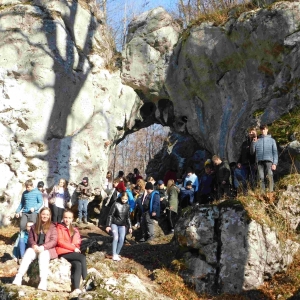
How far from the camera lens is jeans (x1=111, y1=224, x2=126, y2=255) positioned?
28.2ft

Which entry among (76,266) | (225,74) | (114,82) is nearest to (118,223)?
(76,266)

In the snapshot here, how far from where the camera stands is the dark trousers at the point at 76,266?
6.59 m

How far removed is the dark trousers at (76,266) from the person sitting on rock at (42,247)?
0.24 meters

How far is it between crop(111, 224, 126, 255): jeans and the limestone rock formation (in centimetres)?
123

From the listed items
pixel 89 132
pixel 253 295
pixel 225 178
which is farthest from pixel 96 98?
pixel 253 295

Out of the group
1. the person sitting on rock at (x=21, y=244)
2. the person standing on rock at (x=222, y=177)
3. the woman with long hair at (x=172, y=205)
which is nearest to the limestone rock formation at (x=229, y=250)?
the person standing on rock at (x=222, y=177)

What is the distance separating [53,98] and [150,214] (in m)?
6.06

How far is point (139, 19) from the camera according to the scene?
55.0ft

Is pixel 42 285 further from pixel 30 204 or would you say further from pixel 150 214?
pixel 150 214

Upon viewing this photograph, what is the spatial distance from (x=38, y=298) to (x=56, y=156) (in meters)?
8.36

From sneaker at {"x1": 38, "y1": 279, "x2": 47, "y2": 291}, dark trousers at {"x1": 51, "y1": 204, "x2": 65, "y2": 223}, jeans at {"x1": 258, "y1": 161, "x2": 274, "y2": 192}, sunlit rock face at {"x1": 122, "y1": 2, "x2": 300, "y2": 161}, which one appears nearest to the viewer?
sneaker at {"x1": 38, "y1": 279, "x2": 47, "y2": 291}

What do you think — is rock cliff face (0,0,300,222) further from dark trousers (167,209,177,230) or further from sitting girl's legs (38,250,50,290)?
sitting girl's legs (38,250,50,290)

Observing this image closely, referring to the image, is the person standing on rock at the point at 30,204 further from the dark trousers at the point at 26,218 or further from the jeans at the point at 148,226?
the jeans at the point at 148,226

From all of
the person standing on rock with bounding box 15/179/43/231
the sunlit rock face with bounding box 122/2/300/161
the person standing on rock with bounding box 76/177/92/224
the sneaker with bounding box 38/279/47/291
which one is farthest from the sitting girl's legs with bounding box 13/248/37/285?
the sunlit rock face with bounding box 122/2/300/161
